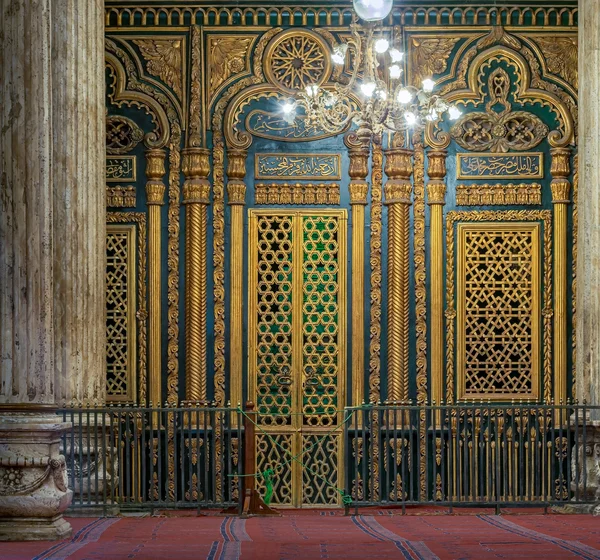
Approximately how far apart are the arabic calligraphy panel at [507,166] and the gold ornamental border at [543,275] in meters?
0.37

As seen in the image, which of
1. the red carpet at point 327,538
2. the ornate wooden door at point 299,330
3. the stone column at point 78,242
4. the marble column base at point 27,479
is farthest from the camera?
the ornate wooden door at point 299,330

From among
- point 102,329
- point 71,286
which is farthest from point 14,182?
point 102,329

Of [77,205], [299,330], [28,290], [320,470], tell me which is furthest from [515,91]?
[28,290]

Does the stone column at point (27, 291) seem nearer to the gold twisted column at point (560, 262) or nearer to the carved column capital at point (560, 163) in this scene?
the gold twisted column at point (560, 262)

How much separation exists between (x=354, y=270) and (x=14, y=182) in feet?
16.2

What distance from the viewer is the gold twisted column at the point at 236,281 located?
1310cm

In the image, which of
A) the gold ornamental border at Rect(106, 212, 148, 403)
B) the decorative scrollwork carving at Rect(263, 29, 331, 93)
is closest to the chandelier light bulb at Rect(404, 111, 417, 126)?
the decorative scrollwork carving at Rect(263, 29, 331, 93)

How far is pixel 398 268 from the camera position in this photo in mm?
13125

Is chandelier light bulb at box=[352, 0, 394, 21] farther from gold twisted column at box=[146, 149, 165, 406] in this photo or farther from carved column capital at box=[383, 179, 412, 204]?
gold twisted column at box=[146, 149, 165, 406]

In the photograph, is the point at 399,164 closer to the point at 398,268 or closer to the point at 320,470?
the point at 398,268

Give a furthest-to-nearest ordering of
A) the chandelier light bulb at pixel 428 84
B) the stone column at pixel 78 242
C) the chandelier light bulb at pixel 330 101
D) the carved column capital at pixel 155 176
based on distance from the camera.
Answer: the carved column capital at pixel 155 176
the chandelier light bulb at pixel 330 101
the chandelier light bulb at pixel 428 84
the stone column at pixel 78 242

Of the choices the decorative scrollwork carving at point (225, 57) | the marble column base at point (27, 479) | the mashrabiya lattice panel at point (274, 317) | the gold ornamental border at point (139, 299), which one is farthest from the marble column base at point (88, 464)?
the decorative scrollwork carving at point (225, 57)

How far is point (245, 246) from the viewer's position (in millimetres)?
13180

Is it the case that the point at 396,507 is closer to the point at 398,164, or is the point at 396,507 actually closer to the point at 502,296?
the point at 502,296
